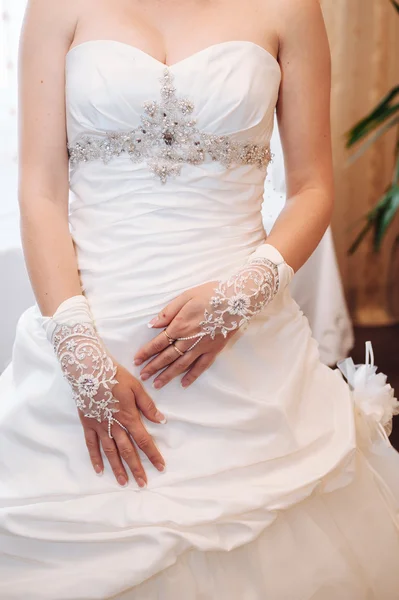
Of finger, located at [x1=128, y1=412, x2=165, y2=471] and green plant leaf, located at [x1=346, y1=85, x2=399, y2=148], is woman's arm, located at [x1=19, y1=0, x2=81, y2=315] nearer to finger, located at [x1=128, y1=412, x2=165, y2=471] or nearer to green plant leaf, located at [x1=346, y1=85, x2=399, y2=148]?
finger, located at [x1=128, y1=412, x2=165, y2=471]

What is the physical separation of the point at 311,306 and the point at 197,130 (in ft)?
4.22

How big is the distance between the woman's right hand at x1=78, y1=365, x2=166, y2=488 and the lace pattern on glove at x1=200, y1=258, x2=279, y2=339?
0.48 ft

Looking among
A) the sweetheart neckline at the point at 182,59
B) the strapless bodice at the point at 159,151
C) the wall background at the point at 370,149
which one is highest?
the sweetheart neckline at the point at 182,59

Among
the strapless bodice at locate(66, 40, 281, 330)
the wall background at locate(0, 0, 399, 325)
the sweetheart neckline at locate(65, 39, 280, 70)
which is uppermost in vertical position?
the sweetheart neckline at locate(65, 39, 280, 70)

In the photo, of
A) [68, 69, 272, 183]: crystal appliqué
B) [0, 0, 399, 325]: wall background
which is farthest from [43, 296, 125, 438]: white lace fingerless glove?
[0, 0, 399, 325]: wall background

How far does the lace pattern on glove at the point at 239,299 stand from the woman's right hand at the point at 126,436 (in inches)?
5.8

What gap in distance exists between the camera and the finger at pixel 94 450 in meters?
1.00

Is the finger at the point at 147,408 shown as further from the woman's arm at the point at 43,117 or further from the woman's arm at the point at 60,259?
the woman's arm at the point at 43,117

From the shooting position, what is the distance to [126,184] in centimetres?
121

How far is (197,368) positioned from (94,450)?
200 mm

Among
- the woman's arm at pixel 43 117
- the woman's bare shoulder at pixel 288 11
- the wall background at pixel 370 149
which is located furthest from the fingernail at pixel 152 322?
the wall background at pixel 370 149

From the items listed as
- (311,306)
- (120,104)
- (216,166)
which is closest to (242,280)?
(216,166)

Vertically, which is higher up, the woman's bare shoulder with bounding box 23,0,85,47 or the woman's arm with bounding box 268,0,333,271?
the woman's bare shoulder with bounding box 23,0,85,47

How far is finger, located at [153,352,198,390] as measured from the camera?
1.04 m
